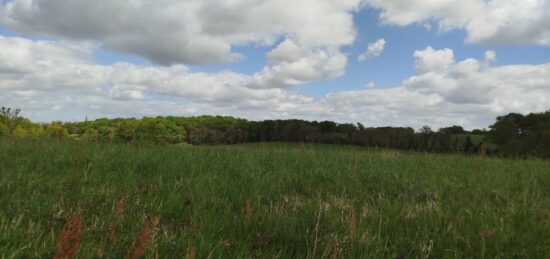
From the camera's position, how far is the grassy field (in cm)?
336

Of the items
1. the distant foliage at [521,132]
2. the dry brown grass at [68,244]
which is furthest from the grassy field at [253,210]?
the distant foliage at [521,132]

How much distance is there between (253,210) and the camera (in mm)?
4633

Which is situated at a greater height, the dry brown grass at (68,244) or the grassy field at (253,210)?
the dry brown grass at (68,244)

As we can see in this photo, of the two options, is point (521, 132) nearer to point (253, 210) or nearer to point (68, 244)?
point (253, 210)

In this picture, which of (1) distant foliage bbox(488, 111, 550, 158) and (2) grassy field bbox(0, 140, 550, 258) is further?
(1) distant foliage bbox(488, 111, 550, 158)

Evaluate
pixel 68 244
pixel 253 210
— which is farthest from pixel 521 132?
pixel 68 244

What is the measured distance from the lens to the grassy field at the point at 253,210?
3.36 m

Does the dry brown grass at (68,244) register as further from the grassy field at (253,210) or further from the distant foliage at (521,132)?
the distant foliage at (521,132)

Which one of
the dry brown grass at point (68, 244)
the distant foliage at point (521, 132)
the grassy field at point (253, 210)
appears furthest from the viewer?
the distant foliage at point (521, 132)

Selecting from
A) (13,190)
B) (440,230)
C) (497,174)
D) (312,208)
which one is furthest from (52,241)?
(497,174)

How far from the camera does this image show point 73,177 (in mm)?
5637

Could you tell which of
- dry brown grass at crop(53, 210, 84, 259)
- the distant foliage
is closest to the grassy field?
dry brown grass at crop(53, 210, 84, 259)

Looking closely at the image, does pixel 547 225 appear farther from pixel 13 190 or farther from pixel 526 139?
pixel 526 139

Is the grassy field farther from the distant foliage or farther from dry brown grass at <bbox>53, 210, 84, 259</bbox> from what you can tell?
the distant foliage
